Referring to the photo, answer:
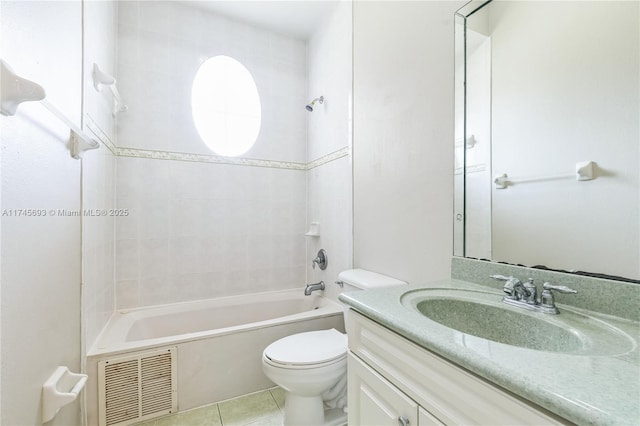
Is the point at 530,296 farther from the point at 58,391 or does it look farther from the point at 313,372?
the point at 58,391

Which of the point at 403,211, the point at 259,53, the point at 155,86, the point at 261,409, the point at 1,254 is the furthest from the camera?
the point at 259,53

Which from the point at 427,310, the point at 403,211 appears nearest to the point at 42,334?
the point at 427,310

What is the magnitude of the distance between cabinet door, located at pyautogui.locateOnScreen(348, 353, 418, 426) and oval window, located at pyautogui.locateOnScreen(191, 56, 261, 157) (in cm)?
203

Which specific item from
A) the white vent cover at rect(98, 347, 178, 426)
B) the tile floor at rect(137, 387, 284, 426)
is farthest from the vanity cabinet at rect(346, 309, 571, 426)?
the white vent cover at rect(98, 347, 178, 426)

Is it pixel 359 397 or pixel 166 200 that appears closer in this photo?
pixel 359 397

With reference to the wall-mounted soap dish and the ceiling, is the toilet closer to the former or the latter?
the wall-mounted soap dish

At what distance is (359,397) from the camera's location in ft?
2.88

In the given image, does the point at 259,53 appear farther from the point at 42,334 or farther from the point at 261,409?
the point at 261,409

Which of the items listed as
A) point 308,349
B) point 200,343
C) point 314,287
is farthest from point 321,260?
point 200,343

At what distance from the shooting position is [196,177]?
7.30ft

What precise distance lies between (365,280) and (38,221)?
1.43 meters

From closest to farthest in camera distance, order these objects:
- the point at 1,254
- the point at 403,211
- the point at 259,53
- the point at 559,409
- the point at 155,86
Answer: the point at 559,409 < the point at 1,254 < the point at 403,211 < the point at 155,86 < the point at 259,53

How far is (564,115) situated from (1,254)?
5.57 feet

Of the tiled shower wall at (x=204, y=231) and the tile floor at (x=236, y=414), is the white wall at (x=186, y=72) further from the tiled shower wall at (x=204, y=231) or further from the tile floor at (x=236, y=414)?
the tile floor at (x=236, y=414)
